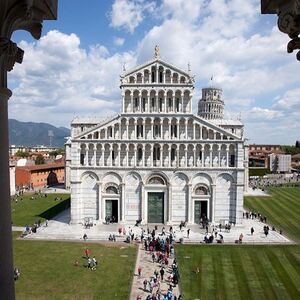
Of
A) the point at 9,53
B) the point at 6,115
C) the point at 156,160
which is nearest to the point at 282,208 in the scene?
the point at 156,160

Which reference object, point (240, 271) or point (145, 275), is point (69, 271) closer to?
point (145, 275)

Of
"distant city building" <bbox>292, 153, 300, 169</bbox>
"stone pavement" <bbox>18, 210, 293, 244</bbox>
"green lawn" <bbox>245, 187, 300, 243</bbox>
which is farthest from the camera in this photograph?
"distant city building" <bbox>292, 153, 300, 169</bbox>

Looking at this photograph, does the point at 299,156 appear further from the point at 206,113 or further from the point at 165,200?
the point at 165,200

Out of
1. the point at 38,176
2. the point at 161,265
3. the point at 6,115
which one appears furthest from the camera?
the point at 38,176

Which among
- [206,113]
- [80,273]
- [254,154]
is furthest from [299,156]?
[80,273]

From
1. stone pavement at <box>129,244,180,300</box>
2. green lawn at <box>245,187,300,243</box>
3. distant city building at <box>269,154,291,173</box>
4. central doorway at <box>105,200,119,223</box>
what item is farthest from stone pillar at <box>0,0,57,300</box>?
distant city building at <box>269,154,291,173</box>

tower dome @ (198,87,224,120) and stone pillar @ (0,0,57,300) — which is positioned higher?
tower dome @ (198,87,224,120)

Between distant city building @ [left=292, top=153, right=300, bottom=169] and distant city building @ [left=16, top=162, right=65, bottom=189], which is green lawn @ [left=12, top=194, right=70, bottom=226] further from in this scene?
distant city building @ [left=292, top=153, right=300, bottom=169]
